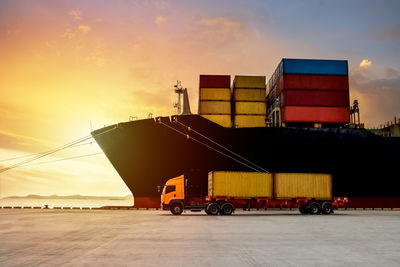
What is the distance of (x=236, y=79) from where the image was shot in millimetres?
35281

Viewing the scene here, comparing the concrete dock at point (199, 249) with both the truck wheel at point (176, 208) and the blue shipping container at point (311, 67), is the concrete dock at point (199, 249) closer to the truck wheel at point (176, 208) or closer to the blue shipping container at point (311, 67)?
the truck wheel at point (176, 208)

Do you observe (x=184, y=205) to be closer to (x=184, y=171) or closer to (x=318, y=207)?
(x=184, y=171)

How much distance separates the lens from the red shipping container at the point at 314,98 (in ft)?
109

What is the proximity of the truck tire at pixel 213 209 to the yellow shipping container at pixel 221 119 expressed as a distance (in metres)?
7.68

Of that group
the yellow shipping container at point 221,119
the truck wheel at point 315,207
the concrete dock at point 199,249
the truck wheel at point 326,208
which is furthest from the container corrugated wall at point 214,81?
the concrete dock at point 199,249

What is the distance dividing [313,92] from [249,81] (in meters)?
5.85

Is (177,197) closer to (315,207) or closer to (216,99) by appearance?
(216,99)

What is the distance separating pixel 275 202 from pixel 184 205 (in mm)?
7181

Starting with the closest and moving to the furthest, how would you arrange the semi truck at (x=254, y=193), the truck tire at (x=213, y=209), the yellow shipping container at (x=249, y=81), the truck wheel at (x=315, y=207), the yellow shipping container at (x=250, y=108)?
1. the truck tire at (x=213, y=209)
2. the semi truck at (x=254, y=193)
3. the truck wheel at (x=315, y=207)
4. the yellow shipping container at (x=250, y=108)
5. the yellow shipping container at (x=249, y=81)

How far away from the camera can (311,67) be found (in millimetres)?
34344

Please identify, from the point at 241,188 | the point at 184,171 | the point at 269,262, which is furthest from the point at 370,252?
the point at 184,171

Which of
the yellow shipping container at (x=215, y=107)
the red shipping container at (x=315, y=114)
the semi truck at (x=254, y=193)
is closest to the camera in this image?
the semi truck at (x=254, y=193)

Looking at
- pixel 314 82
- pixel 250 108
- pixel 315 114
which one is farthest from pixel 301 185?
pixel 314 82

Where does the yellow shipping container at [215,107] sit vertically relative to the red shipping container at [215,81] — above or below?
below
